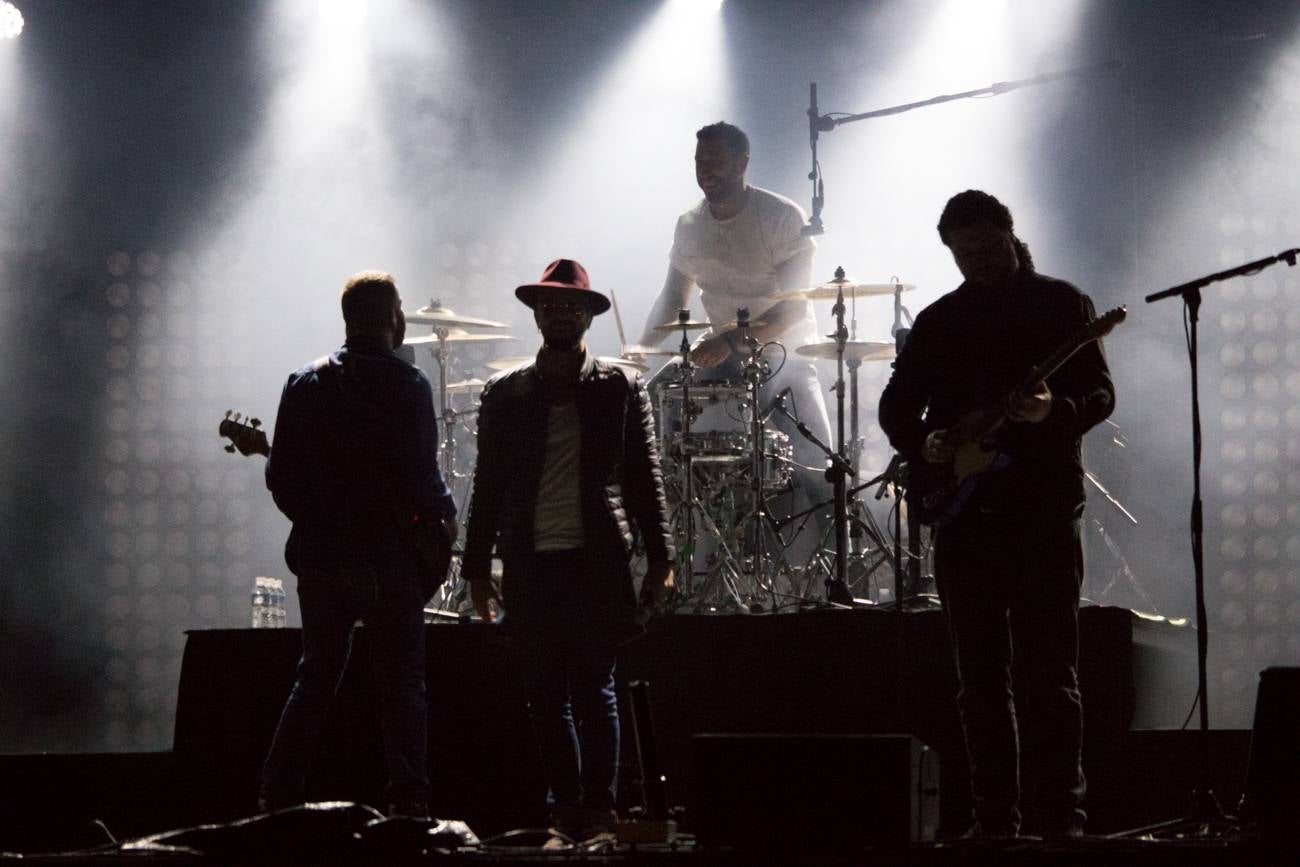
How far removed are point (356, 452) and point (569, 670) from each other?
1.04 meters

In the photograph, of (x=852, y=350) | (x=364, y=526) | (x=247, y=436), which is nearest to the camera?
(x=364, y=526)

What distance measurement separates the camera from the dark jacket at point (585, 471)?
4.78 meters

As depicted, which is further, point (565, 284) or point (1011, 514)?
point (565, 284)

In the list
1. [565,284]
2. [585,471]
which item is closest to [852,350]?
[565,284]

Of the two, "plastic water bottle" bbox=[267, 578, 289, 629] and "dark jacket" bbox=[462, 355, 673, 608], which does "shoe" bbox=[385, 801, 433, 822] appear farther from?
"plastic water bottle" bbox=[267, 578, 289, 629]

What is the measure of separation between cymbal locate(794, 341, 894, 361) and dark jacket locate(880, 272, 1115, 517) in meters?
3.75

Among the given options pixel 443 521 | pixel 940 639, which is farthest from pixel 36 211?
pixel 940 639

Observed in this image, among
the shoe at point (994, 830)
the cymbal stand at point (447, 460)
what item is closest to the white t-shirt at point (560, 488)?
the shoe at point (994, 830)

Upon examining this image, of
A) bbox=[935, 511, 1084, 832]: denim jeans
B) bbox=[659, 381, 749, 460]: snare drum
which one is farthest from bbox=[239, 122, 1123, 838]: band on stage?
bbox=[659, 381, 749, 460]: snare drum

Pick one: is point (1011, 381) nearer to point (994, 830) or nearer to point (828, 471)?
point (994, 830)

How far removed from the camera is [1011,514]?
411 cm

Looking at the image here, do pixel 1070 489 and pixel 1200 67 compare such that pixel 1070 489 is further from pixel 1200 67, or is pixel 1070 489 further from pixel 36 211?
pixel 36 211

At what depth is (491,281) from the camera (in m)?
11.6

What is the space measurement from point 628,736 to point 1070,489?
7.77 ft
